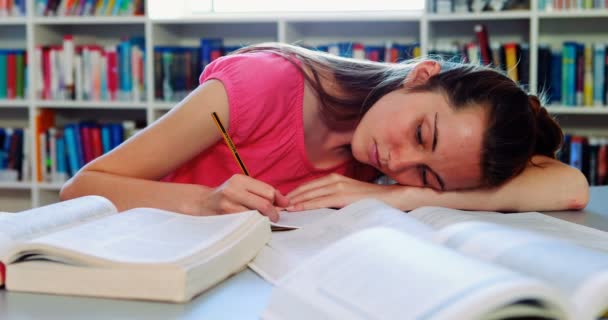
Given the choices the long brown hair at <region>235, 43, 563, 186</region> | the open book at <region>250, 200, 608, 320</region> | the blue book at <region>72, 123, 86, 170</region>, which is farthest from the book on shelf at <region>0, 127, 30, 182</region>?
the open book at <region>250, 200, 608, 320</region>

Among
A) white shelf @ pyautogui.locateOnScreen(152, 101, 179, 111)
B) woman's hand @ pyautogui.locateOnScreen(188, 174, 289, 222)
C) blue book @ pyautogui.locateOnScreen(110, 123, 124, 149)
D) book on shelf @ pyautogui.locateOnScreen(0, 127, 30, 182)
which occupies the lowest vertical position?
book on shelf @ pyautogui.locateOnScreen(0, 127, 30, 182)

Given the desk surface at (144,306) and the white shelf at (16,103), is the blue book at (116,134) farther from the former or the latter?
the desk surface at (144,306)

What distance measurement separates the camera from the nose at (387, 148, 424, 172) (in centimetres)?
117

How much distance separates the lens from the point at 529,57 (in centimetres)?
298

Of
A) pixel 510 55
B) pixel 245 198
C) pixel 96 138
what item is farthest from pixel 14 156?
pixel 245 198

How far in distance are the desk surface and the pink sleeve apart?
2.27 feet

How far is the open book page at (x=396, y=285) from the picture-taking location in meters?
0.42

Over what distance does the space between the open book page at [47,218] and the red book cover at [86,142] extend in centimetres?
250

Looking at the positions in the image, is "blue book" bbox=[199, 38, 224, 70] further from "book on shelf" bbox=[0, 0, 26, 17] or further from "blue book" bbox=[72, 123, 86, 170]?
"book on shelf" bbox=[0, 0, 26, 17]

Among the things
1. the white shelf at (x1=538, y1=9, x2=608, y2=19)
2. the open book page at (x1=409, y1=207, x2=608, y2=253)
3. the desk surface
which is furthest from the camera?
the white shelf at (x1=538, y1=9, x2=608, y2=19)

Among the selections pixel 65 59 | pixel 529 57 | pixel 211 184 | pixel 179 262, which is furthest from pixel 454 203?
pixel 65 59

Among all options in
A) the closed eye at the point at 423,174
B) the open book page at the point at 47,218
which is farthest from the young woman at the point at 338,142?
the open book page at the point at 47,218

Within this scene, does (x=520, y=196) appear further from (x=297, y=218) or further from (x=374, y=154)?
(x=297, y=218)

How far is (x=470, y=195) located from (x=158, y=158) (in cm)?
53
